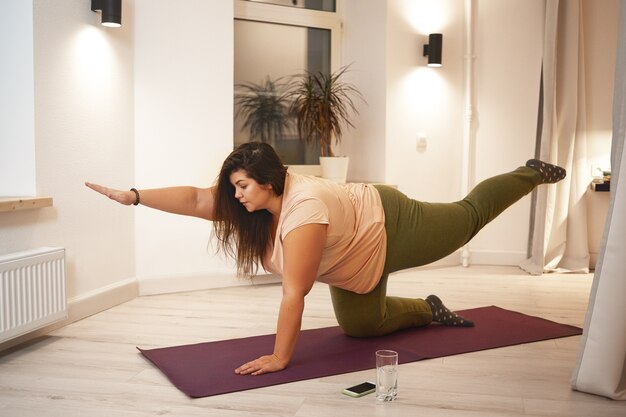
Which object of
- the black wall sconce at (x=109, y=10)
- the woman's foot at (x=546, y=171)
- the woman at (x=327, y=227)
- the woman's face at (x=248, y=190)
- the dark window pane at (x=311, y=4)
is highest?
the dark window pane at (x=311, y=4)

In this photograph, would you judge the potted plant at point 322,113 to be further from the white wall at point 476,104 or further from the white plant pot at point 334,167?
the white wall at point 476,104

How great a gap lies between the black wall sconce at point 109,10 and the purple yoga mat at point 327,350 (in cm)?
177

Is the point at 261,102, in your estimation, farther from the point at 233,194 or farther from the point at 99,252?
the point at 233,194

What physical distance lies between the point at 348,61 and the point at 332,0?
1.61 feet

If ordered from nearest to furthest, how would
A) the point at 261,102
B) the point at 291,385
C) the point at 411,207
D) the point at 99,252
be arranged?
the point at 291,385 < the point at 411,207 < the point at 99,252 < the point at 261,102

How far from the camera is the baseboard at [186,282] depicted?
4188 millimetres

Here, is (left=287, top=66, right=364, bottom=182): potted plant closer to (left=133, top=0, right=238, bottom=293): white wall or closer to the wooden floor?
(left=133, top=0, right=238, bottom=293): white wall

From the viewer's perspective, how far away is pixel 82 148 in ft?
11.8

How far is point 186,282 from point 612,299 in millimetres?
2721

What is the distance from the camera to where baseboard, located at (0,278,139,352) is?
124 inches

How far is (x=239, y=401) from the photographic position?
2.32 meters

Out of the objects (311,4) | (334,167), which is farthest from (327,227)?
(311,4)

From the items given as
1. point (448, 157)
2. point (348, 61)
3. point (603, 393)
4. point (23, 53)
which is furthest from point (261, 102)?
point (603, 393)

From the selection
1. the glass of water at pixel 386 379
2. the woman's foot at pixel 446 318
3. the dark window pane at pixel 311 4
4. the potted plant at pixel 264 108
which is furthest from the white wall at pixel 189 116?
the glass of water at pixel 386 379
